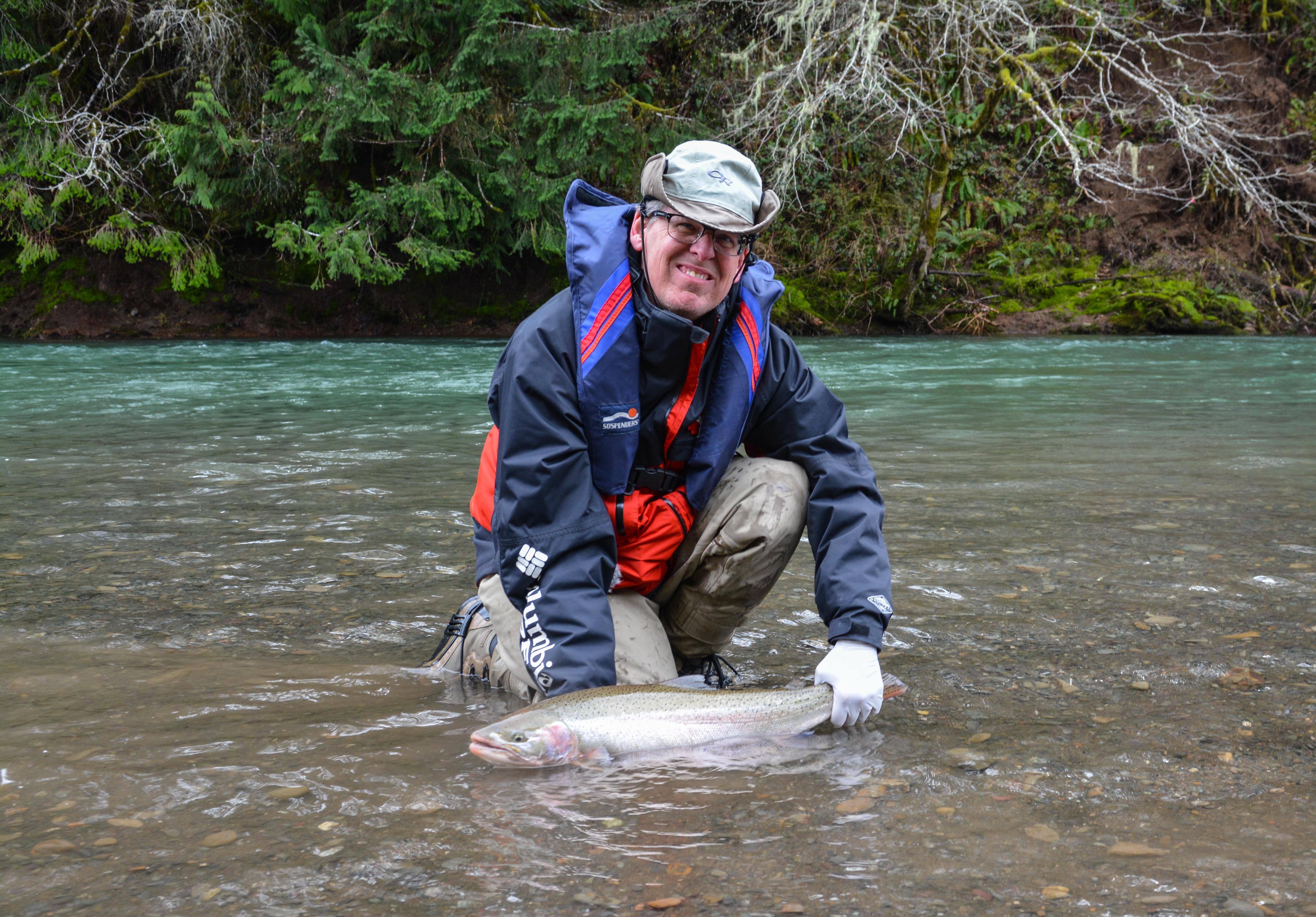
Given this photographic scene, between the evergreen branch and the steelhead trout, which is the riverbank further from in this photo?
the steelhead trout

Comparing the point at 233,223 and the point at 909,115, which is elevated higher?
the point at 909,115

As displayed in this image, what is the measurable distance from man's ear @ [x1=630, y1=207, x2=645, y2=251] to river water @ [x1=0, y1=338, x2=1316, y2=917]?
1.45 metres

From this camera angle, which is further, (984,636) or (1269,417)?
(1269,417)

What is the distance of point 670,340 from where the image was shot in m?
3.14

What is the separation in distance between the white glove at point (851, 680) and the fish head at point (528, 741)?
733mm

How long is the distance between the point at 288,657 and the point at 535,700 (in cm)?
100

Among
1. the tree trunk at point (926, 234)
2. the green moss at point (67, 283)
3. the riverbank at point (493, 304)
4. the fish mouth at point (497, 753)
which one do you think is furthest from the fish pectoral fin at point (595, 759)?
the green moss at point (67, 283)

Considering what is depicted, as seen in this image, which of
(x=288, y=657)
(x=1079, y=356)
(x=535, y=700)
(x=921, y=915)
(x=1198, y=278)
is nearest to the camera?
(x=921, y=915)

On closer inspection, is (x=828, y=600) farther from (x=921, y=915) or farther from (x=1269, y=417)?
(x=1269, y=417)

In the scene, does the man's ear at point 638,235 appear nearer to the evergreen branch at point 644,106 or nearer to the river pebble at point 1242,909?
the river pebble at point 1242,909

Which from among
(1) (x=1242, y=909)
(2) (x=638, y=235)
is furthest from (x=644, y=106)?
(1) (x=1242, y=909)

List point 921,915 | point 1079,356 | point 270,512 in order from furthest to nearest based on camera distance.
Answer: point 1079,356 < point 270,512 < point 921,915

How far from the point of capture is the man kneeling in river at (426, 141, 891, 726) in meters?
3.00

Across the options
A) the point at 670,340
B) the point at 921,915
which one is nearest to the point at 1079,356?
the point at 670,340
